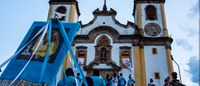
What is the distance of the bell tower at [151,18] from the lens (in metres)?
25.6

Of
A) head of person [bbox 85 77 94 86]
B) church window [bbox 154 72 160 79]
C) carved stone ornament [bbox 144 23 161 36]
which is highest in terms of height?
carved stone ornament [bbox 144 23 161 36]

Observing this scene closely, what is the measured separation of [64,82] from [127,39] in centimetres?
1846

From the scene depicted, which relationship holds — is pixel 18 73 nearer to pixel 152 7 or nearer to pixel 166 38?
pixel 166 38

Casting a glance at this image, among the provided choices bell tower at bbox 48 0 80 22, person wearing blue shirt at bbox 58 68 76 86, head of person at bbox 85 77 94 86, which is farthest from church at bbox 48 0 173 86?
person wearing blue shirt at bbox 58 68 76 86

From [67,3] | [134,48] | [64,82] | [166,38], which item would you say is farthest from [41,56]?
[67,3]

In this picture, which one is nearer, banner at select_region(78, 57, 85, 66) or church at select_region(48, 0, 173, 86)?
church at select_region(48, 0, 173, 86)

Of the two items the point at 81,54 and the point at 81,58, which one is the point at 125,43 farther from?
the point at 81,58

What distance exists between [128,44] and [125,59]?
5.91 ft

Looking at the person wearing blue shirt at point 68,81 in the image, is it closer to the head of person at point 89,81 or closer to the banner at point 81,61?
the head of person at point 89,81

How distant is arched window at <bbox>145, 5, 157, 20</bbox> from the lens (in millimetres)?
26938

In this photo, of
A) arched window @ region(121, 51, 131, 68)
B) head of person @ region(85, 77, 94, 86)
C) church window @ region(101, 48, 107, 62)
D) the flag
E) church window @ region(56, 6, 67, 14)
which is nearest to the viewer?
head of person @ region(85, 77, 94, 86)

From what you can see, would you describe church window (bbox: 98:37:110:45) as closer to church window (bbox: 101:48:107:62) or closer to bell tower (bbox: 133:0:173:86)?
church window (bbox: 101:48:107:62)

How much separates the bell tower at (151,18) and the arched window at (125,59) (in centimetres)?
320

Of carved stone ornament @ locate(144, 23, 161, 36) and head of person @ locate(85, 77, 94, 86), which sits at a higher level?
carved stone ornament @ locate(144, 23, 161, 36)
